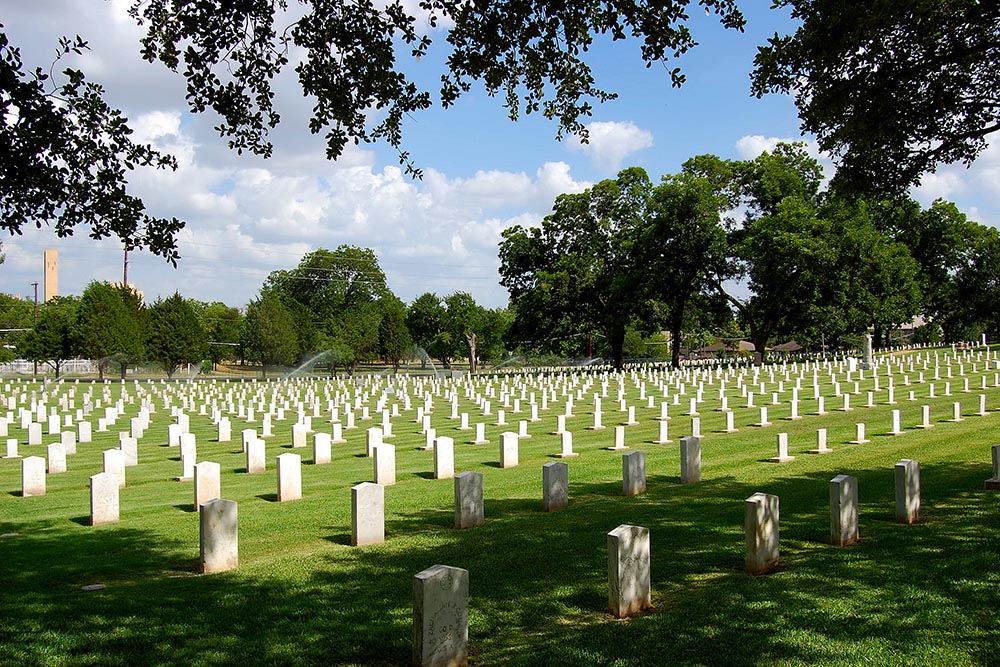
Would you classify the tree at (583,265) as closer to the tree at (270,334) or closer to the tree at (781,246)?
the tree at (781,246)

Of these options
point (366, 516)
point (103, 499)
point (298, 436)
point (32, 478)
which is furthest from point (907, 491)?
point (298, 436)

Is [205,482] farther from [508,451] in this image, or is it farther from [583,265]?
[583,265]

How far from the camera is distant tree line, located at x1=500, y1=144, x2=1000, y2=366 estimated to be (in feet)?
168

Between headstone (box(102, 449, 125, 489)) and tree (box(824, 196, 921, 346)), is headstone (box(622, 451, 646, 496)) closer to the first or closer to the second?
headstone (box(102, 449, 125, 489))

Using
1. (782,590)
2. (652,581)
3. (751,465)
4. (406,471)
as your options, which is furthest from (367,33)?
(751,465)

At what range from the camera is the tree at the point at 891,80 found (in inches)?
385

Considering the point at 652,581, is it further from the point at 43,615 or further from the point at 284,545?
the point at 43,615

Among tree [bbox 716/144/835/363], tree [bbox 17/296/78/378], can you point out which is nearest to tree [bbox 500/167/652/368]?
tree [bbox 716/144/835/363]

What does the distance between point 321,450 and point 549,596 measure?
34.6ft

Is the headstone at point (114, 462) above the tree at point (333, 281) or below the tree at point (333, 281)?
below

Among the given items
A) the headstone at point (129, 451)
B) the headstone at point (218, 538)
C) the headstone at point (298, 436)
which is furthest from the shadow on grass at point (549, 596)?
the headstone at point (298, 436)

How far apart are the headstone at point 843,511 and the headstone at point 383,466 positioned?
7.58 m

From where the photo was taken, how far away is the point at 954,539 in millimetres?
8023

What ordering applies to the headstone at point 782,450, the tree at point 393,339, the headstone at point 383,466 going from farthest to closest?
1. the tree at point 393,339
2. the headstone at point 782,450
3. the headstone at point 383,466
